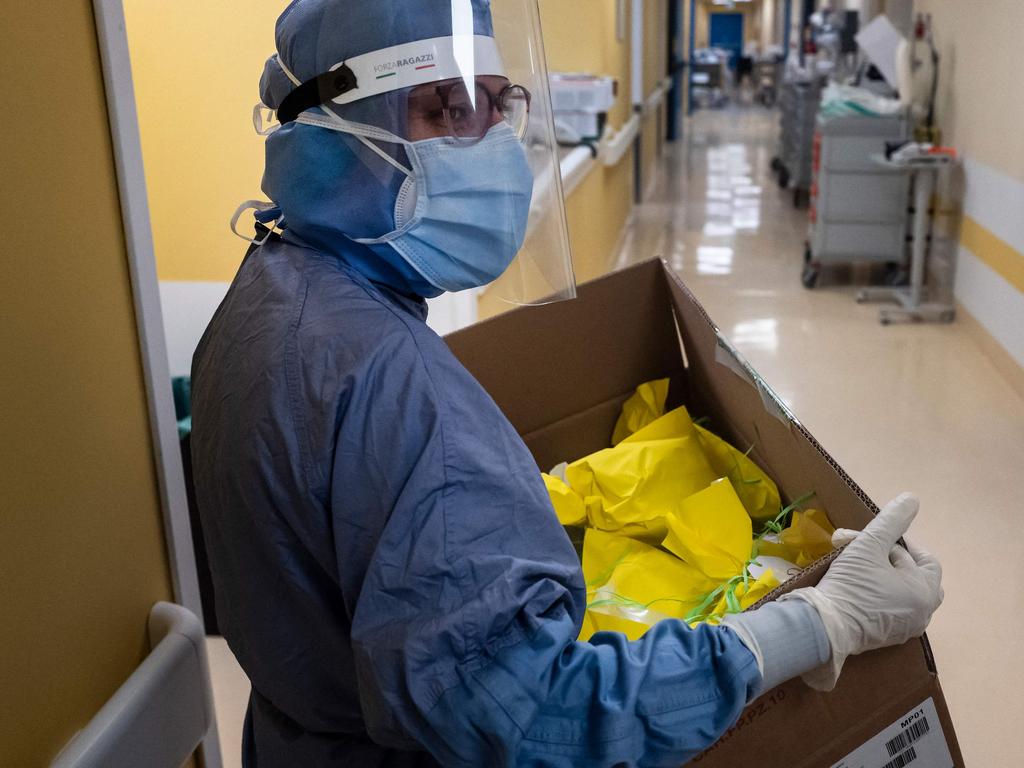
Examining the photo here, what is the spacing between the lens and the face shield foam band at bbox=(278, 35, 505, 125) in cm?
93

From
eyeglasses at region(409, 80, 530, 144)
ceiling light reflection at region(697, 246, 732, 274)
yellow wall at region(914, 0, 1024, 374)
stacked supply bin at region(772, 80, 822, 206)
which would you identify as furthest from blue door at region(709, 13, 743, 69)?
eyeglasses at region(409, 80, 530, 144)

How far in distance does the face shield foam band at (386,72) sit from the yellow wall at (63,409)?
22 cm

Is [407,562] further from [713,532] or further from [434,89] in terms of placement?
[713,532]

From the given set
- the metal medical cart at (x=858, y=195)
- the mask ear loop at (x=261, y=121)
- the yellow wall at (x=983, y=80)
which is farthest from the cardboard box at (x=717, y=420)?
the metal medical cart at (x=858, y=195)

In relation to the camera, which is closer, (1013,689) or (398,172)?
(398,172)

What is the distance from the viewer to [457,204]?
3.23ft

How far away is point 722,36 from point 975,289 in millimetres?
26015

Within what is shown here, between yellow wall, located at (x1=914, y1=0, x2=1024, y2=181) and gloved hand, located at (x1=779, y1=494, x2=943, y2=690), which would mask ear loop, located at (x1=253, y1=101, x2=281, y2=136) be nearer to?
gloved hand, located at (x1=779, y1=494, x2=943, y2=690)

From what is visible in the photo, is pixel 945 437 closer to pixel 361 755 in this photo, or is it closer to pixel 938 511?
pixel 938 511

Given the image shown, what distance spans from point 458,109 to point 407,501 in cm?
43

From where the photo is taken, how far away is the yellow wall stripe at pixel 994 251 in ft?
13.6

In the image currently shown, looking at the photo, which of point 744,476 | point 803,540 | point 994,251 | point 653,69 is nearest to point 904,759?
point 803,540

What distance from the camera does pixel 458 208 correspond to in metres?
0.99

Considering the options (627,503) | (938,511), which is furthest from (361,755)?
(938,511)
